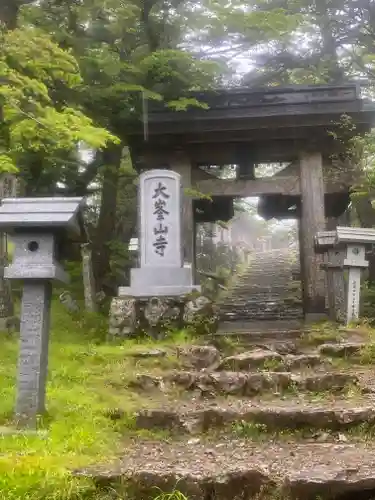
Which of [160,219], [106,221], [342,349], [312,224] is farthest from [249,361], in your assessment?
[106,221]

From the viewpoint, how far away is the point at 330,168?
1422cm

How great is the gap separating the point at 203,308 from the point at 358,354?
331 cm

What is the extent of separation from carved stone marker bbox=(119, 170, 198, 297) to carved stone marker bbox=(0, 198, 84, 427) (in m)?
5.19

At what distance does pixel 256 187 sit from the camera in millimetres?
13938

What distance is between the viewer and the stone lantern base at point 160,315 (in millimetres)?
10523

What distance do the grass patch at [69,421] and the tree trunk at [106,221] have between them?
5234 millimetres

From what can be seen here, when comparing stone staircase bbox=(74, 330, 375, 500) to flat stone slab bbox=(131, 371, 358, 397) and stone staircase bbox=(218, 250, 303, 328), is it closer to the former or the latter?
flat stone slab bbox=(131, 371, 358, 397)

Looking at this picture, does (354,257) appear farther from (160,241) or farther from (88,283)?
(88,283)

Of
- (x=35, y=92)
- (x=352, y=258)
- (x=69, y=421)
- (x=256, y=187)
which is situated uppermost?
(x=35, y=92)

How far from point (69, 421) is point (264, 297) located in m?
12.9

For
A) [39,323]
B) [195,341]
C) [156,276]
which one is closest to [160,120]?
[156,276]

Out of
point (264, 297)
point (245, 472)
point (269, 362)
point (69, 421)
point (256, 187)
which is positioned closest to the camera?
point (245, 472)

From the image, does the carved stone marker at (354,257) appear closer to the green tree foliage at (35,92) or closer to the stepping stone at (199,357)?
the stepping stone at (199,357)

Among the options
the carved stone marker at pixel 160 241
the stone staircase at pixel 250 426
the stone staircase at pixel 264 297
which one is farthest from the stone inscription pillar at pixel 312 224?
the stone staircase at pixel 250 426
